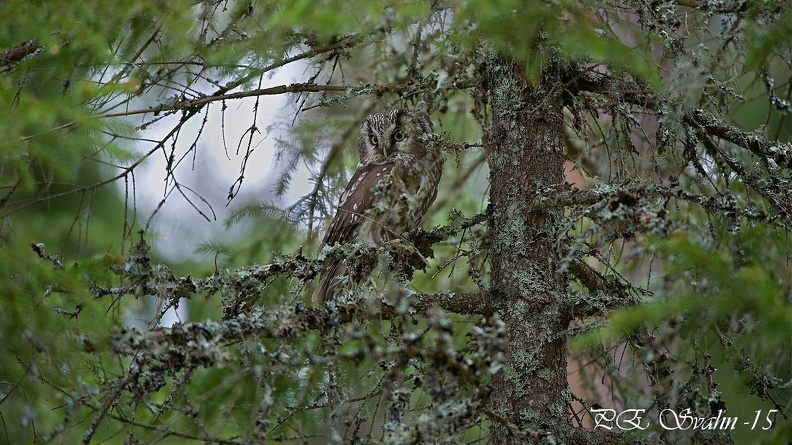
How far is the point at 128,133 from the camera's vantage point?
3.49 metres

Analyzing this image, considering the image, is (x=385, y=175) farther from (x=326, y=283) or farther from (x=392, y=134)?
(x=326, y=283)

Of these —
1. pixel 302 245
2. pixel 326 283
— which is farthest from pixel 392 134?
pixel 302 245

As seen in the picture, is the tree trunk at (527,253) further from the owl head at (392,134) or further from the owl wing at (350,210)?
the owl head at (392,134)

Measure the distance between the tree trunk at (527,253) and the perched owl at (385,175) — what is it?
3.82 feet

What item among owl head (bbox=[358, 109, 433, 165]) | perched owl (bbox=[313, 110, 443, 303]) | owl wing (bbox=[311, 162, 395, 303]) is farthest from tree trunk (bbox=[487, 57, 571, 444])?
owl head (bbox=[358, 109, 433, 165])

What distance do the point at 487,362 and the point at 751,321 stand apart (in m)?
1.00

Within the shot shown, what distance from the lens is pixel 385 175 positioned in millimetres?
5152

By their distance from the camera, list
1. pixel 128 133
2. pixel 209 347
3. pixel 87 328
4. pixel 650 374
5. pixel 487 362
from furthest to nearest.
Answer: pixel 128 133 < pixel 650 374 < pixel 87 328 < pixel 209 347 < pixel 487 362

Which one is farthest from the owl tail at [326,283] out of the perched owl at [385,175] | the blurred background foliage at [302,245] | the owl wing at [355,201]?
the blurred background foliage at [302,245]

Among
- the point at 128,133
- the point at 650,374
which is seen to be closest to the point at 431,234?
the point at 650,374

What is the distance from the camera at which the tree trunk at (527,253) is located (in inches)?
133

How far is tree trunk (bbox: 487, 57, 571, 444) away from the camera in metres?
3.37

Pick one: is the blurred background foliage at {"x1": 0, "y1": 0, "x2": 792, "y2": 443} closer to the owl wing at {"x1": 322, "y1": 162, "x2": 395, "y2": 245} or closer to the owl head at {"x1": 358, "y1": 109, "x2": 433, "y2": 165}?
the owl wing at {"x1": 322, "y1": 162, "x2": 395, "y2": 245}

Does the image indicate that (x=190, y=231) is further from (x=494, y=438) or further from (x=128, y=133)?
(x=494, y=438)
